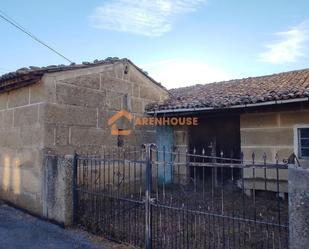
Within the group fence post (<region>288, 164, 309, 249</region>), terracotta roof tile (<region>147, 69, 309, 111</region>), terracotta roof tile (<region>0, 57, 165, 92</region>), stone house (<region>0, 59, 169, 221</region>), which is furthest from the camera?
terracotta roof tile (<region>147, 69, 309, 111</region>)

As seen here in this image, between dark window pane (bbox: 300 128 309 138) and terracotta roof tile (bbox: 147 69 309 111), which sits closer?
terracotta roof tile (bbox: 147 69 309 111)

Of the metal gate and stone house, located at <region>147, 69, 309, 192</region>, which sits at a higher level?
stone house, located at <region>147, 69, 309, 192</region>

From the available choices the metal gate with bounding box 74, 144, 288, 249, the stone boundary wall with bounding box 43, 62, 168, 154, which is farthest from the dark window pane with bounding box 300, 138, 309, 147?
the stone boundary wall with bounding box 43, 62, 168, 154

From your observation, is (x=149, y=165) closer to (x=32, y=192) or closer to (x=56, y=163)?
(x=56, y=163)

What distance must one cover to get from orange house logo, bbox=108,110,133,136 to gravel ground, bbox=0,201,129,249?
2786mm

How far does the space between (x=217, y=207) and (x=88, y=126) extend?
3426 mm

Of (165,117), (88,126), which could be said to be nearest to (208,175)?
(165,117)

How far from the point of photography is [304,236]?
304 centimetres

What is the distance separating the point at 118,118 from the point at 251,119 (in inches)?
142

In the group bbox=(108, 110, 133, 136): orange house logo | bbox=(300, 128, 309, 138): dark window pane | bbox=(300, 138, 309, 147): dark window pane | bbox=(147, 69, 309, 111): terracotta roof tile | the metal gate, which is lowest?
the metal gate

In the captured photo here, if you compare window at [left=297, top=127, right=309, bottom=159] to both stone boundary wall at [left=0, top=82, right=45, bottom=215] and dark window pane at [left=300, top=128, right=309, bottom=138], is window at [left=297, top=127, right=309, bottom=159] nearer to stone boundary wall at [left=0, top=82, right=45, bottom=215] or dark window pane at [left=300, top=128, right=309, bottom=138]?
dark window pane at [left=300, top=128, right=309, bottom=138]

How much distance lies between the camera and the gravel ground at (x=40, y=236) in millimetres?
4773

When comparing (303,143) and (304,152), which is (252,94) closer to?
(303,143)

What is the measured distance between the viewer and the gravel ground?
188 inches
